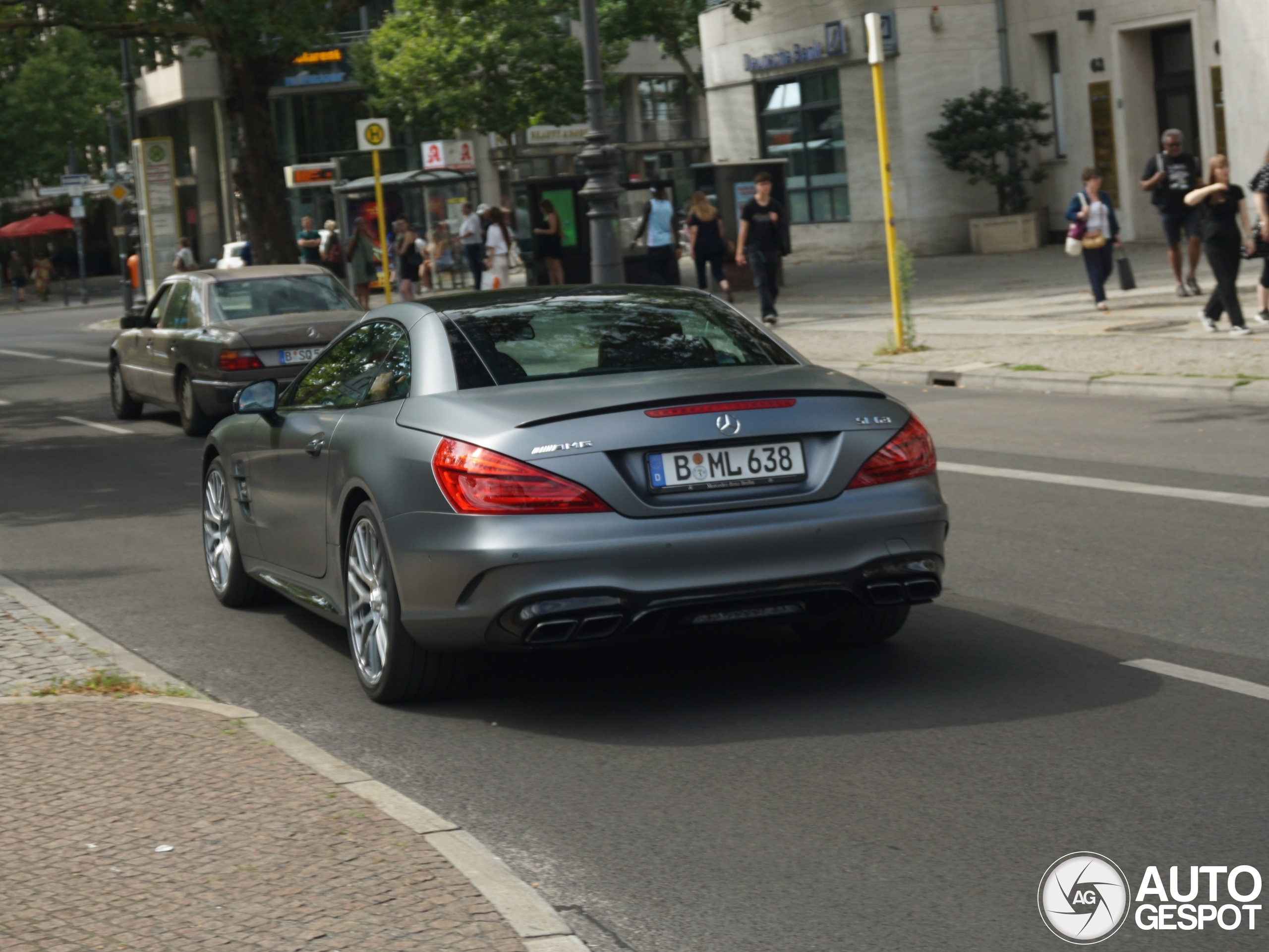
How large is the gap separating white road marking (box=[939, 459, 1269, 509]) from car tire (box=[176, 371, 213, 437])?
731 cm

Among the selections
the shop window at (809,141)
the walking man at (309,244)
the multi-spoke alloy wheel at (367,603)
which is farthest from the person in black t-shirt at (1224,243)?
the shop window at (809,141)

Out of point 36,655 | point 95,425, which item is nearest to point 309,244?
point 95,425

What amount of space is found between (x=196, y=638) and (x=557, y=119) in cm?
4789

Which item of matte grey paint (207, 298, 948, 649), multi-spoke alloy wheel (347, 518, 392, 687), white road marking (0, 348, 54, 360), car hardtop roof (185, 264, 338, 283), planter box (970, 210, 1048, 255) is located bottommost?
multi-spoke alloy wheel (347, 518, 392, 687)

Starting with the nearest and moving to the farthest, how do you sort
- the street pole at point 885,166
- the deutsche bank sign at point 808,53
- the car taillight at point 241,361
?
the car taillight at point 241,361 → the street pole at point 885,166 → the deutsche bank sign at point 808,53

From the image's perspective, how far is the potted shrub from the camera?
3338cm

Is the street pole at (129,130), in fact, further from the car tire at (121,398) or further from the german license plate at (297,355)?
the german license plate at (297,355)

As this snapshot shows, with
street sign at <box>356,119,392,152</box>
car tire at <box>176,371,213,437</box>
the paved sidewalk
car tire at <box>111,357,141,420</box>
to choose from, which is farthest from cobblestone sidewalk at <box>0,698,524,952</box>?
street sign at <box>356,119,392,152</box>

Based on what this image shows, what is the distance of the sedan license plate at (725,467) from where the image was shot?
5.72 m

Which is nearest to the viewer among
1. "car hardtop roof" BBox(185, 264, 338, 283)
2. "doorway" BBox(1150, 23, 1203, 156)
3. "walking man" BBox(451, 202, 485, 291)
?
"car hardtop roof" BBox(185, 264, 338, 283)

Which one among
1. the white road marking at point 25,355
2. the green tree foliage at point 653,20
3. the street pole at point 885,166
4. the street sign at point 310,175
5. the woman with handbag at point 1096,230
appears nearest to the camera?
the street pole at point 885,166

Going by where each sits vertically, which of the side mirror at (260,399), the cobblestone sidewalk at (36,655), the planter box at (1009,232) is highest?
the planter box at (1009,232)

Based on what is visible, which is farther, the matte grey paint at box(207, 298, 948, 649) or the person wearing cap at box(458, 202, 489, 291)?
the person wearing cap at box(458, 202, 489, 291)

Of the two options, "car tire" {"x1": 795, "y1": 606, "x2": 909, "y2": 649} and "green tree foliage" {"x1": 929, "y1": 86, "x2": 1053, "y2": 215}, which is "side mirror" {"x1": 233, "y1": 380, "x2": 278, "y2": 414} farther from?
"green tree foliage" {"x1": 929, "y1": 86, "x2": 1053, "y2": 215}
